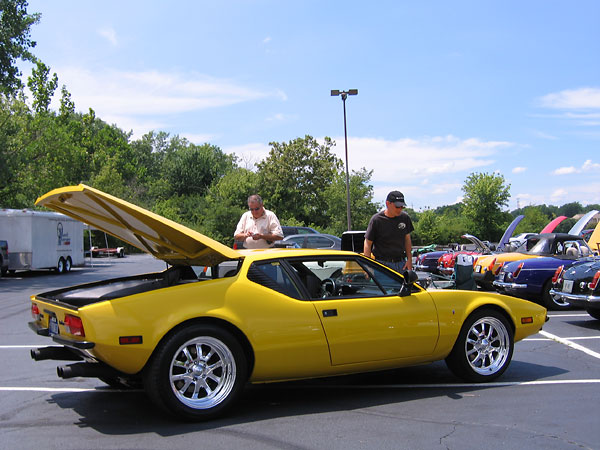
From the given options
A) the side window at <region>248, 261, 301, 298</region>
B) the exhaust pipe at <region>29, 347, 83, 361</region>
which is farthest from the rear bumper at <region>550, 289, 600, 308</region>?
the exhaust pipe at <region>29, 347, 83, 361</region>

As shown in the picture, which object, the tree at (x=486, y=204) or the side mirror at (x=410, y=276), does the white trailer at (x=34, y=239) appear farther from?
the tree at (x=486, y=204)

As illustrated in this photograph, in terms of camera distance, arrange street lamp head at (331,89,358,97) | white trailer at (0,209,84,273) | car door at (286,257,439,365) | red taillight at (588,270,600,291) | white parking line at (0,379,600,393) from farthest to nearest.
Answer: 1. street lamp head at (331,89,358,97)
2. white trailer at (0,209,84,273)
3. red taillight at (588,270,600,291)
4. white parking line at (0,379,600,393)
5. car door at (286,257,439,365)

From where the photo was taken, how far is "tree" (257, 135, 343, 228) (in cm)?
5450

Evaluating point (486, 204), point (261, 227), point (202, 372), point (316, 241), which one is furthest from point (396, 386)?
point (486, 204)

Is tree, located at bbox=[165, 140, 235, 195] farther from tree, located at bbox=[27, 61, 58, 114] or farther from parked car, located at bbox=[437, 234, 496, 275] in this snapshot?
parked car, located at bbox=[437, 234, 496, 275]

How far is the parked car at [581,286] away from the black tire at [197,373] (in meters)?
6.41

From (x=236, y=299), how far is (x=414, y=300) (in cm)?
167

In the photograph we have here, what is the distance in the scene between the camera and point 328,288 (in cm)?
524

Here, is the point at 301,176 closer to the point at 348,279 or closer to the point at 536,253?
the point at 536,253

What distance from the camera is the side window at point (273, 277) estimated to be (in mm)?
4715

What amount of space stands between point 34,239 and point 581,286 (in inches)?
765

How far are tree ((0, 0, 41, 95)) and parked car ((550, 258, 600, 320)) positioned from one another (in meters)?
24.0

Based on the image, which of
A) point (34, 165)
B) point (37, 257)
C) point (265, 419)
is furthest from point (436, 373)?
point (34, 165)

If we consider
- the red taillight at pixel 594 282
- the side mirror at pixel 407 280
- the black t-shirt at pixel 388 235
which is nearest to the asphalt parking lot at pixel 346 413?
the side mirror at pixel 407 280
